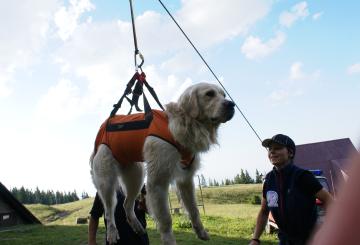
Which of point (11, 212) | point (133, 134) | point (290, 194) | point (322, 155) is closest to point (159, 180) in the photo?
point (133, 134)

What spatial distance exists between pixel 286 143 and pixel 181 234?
12390 mm

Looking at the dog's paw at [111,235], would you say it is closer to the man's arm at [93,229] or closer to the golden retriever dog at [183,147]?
the golden retriever dog at [183,147]

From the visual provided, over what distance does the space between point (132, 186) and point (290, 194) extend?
1.62 m

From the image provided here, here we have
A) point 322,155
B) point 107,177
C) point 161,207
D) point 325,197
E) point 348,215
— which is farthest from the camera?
point 322,155

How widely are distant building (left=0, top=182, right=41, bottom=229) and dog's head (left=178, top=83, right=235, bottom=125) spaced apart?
103ft

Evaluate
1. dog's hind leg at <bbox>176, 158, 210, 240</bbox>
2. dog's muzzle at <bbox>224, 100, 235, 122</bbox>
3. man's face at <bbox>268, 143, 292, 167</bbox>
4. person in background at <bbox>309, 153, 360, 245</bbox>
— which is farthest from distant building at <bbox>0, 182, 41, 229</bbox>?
person in background at <bbox>309, 153, 360, 245</bbox>

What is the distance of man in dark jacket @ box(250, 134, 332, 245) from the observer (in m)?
4.32

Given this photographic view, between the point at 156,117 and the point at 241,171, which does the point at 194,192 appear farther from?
the point at 241,171

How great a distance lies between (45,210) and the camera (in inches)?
1823

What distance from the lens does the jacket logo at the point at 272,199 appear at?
4.55 m

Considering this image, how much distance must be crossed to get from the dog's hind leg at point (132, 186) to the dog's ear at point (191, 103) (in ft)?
3.23

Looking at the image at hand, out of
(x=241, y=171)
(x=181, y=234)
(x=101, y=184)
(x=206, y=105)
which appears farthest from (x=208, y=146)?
(x=241, y=171)

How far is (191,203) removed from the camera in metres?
3.62

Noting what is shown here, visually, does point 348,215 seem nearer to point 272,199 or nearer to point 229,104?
point 229,104
